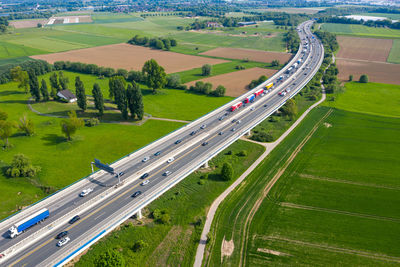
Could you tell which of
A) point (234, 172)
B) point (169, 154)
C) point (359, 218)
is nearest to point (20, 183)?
point (169, 154)

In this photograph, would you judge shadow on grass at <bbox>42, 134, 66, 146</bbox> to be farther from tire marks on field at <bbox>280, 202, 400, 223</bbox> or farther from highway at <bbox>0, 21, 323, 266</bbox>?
tire marks on field at <bbox>280, 202, 400, 223</bbox>

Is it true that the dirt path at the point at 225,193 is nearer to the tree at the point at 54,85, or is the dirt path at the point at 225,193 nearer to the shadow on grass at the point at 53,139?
the shadow on grass at the point at 53,139

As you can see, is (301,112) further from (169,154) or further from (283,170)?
(169,154)

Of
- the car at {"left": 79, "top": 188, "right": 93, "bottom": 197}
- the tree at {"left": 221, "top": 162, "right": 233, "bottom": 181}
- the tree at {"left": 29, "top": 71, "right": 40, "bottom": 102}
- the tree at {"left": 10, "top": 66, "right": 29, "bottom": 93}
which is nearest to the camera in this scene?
the car at {"left": 79, "top": 188, "right": 93, "bottom": 197}

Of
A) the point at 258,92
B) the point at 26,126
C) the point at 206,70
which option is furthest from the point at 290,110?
the point at 26,126

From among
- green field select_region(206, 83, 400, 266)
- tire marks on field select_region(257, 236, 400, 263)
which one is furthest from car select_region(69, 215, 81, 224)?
tire marks on field select_region(257, 236, 400, 263)

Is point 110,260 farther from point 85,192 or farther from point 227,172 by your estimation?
point 227,172

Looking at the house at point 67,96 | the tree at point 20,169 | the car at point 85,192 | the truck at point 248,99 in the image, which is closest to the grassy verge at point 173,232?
the car at point 85,192
